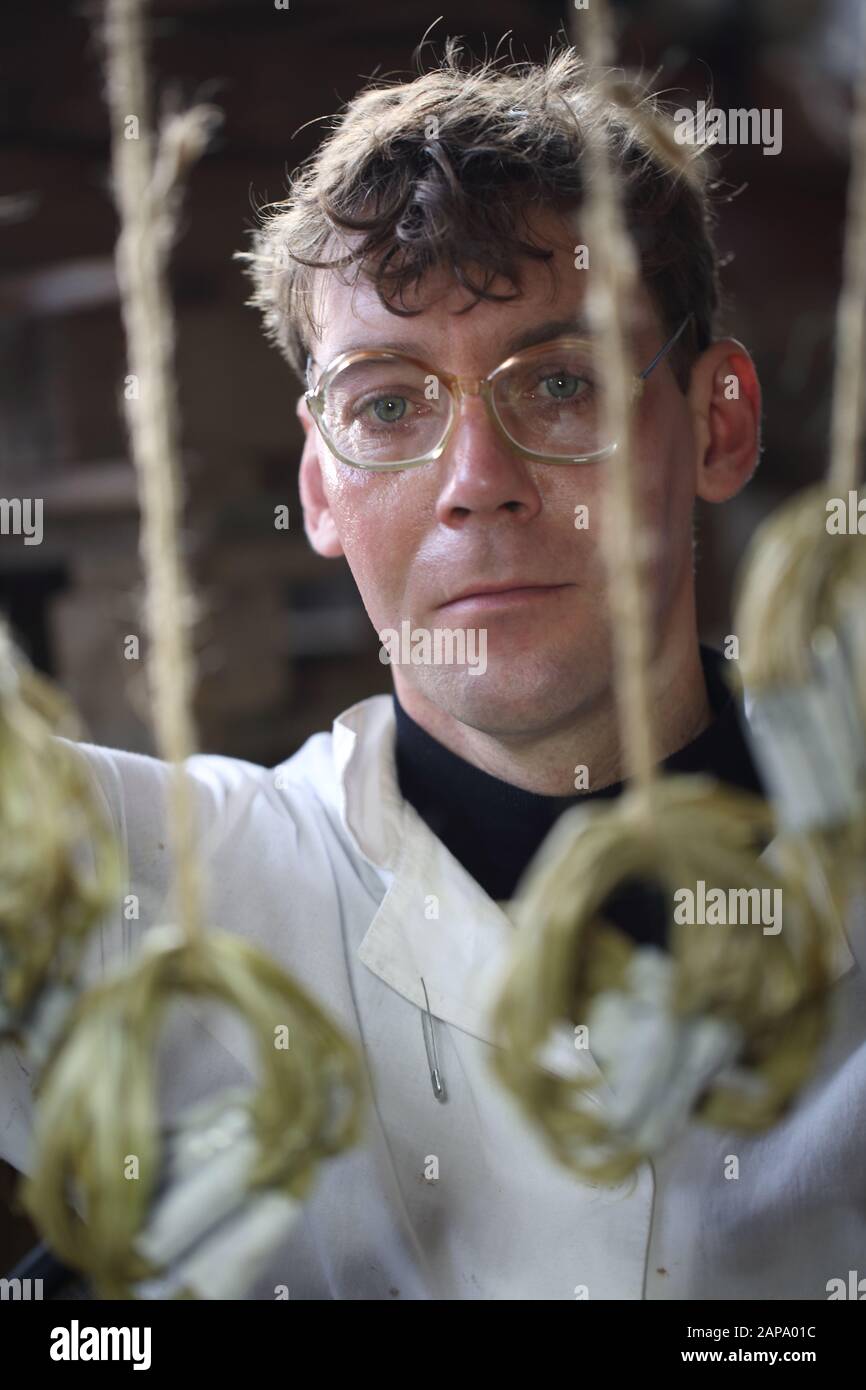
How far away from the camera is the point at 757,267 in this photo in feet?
6.20

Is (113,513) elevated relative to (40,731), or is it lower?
elevated

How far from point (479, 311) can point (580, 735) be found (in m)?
0.29

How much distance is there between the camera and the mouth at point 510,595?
2.77ft

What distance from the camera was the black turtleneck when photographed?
95cm

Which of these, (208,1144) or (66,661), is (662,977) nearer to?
(208,1144)

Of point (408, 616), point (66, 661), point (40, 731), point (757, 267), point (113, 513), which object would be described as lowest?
point (40, 731)

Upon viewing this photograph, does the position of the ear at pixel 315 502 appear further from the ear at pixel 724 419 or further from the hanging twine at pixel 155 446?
the hanging twine at pixel 155 446

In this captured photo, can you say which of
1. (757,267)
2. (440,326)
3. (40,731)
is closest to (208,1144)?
(40,731)

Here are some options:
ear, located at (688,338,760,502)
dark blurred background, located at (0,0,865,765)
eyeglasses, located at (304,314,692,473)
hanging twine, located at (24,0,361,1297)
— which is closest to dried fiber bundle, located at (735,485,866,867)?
hanging twine, located at (24,0,361,1297)

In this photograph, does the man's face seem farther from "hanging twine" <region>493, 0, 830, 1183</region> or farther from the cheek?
"hanging twine" <region>493, 0, 830, 1183</region>

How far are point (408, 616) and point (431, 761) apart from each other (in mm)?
141

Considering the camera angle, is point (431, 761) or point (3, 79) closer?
point (431, 761)

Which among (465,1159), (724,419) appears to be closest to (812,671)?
(465,1159)

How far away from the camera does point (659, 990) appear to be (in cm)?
41
